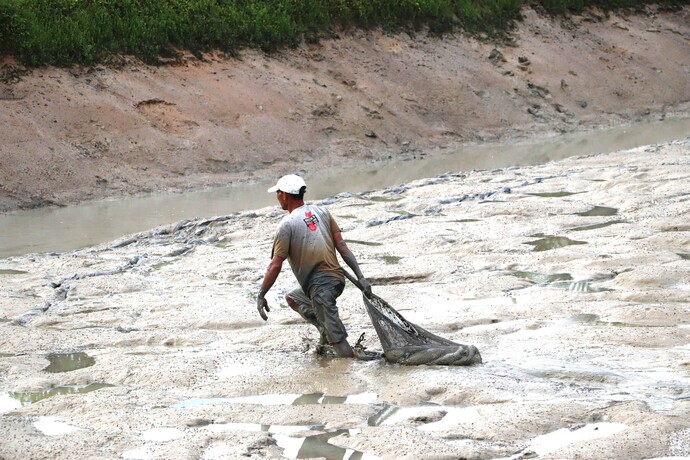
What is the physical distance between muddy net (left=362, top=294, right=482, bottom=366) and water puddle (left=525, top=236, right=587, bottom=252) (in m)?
3.62

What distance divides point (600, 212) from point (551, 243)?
1667 millimetres

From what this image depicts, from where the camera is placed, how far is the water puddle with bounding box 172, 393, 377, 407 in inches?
250

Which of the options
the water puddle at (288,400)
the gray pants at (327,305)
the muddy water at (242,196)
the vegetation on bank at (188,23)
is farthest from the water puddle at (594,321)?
the vegetation on bank at (188,23)

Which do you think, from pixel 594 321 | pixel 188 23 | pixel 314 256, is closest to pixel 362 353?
pixel 314 256

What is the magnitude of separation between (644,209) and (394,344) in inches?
221

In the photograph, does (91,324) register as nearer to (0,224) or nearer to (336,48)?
(0,224)

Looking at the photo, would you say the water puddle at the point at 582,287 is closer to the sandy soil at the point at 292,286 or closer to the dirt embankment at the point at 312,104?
the sandy soil at the point at 292,286

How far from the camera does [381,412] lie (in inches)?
239

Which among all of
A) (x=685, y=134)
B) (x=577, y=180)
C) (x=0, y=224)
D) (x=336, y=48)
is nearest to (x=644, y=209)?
(x=577, y=180)

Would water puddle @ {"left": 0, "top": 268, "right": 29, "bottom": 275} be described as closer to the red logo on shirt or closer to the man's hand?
the red logo on shirt

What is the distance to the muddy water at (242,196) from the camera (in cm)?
1420

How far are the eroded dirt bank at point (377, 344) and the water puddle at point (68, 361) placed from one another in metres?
0.02

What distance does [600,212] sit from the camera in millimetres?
12016

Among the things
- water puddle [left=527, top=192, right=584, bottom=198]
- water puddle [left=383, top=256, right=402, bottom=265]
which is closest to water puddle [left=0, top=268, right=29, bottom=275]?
water puddle [left=383, top=256, right=402, bottom=265]
